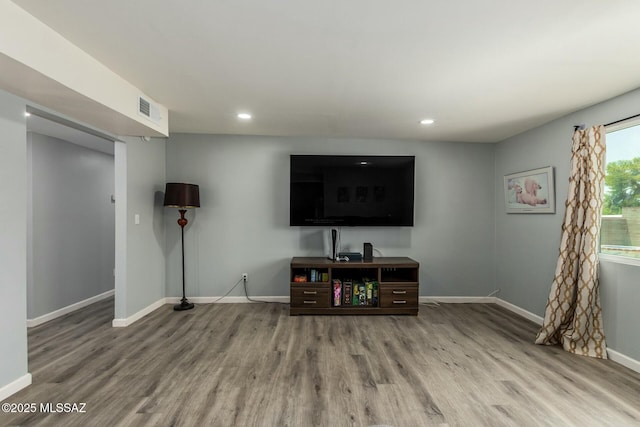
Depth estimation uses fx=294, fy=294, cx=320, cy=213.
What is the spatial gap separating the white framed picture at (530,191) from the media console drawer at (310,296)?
265 cm

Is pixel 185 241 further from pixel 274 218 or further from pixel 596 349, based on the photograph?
pixel 596 349

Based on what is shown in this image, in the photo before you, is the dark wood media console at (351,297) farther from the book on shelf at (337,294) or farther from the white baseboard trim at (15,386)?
the white baseboard trim at (15,386)

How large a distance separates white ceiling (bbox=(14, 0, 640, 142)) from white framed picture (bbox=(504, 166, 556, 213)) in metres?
0.70

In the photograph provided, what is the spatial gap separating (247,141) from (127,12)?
100 inches

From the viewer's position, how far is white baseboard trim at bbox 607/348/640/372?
92.6 inches

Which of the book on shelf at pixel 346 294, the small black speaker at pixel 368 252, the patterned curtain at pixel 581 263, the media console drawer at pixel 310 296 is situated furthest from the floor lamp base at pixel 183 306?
the patterned curtain at pixel 581 263

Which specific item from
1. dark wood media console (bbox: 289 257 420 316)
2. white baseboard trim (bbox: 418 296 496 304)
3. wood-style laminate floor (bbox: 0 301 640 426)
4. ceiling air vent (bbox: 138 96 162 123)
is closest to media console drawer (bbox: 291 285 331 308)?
dark wood media console (bbox: 289 257 420 316)

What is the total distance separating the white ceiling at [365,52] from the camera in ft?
5.00

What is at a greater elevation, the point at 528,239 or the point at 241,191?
the point at 241,191

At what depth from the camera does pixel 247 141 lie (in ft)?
13.4

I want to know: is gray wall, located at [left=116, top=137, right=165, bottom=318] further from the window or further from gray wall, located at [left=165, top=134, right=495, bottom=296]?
the window

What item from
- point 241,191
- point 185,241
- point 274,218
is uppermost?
point 241,191

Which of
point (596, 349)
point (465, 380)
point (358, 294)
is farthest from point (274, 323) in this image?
point (596, 349)

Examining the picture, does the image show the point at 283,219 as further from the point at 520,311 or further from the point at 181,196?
the point at 520,311
